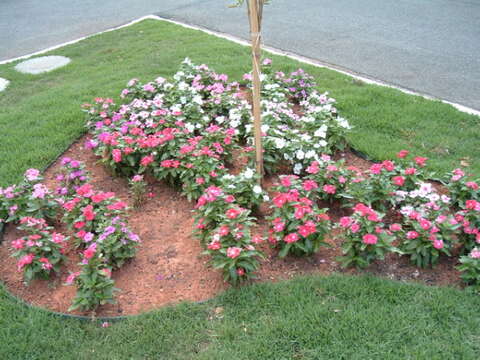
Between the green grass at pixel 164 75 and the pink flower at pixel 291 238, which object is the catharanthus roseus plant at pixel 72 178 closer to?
the green grass at pixel 164 75

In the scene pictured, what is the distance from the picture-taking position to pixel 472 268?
312cm

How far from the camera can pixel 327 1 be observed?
1105 cm

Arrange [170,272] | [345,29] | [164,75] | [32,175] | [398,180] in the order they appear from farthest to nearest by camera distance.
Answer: [345,29], [164,75], [32,175], [398,180], [170,272]

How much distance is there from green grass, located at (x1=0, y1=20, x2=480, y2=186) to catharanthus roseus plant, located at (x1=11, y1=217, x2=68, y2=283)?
1.30 meters

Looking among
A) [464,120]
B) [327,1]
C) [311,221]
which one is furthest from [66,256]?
[327,1]

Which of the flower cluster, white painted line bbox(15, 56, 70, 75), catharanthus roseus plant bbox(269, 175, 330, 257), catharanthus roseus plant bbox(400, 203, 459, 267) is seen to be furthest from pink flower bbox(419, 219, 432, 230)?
white painted line bbox(15, 56, 70, 75)

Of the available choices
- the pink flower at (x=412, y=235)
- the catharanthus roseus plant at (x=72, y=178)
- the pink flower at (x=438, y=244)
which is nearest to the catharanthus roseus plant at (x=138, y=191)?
the catharanthus roseus plant at (x=72, y=178)

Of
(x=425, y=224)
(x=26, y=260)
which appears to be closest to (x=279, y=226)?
(x=425, y=224)

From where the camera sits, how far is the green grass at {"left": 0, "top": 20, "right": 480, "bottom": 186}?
483 cm

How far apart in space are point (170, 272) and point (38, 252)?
913 millimetres

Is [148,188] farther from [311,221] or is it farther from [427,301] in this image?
[427,301]

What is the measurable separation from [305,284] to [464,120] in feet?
10.5

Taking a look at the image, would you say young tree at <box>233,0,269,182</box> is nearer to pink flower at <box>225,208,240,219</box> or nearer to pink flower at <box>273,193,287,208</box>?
pink flower at <box>273,193,287,208</box>

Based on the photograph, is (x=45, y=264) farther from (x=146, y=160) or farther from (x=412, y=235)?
(x=412, y=235)
